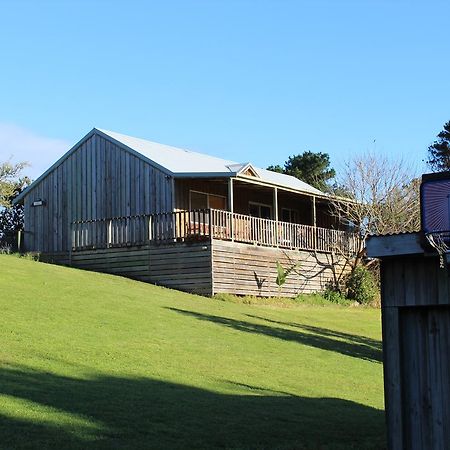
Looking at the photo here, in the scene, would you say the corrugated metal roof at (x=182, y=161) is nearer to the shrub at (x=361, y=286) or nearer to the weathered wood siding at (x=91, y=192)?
the weathered wood siding at (x=91, y=192)

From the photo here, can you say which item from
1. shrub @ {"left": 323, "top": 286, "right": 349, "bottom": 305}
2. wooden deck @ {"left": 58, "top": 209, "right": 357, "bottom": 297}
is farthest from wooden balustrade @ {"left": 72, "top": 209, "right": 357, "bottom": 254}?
shrub @ {"left": 323, "top": 286, "right": 349, "bottom": 305}

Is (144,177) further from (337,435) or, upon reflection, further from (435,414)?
(435,414)

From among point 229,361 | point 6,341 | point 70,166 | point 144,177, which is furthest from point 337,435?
point 70,166

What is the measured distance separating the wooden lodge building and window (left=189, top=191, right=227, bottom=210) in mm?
50

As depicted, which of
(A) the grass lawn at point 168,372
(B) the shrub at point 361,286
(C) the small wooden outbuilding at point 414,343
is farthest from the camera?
(B) the shrub at point 361,286

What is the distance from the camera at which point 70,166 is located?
110 feet

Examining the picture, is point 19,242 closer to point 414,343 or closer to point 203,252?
point 203,252

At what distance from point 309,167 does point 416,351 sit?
55.4 m

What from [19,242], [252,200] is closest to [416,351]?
[252,200]

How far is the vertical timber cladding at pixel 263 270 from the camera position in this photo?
88.8 feet

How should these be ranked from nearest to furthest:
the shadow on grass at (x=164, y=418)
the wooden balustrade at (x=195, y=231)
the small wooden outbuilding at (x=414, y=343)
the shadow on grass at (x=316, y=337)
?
the small wooden outbuilding at (x=414, y=343), the shadow on grass at (x=164, y=418), the shadow on grass at (x=316, y=337), the wooden balustrade at (x=195, y=231)

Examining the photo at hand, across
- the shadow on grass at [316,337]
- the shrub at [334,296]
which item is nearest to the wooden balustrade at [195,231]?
the shrub at [334,296]

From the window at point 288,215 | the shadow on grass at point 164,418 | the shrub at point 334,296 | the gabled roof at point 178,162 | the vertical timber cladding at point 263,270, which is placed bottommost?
the shadow on grass at point 164,418

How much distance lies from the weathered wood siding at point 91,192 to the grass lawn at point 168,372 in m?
6.57
